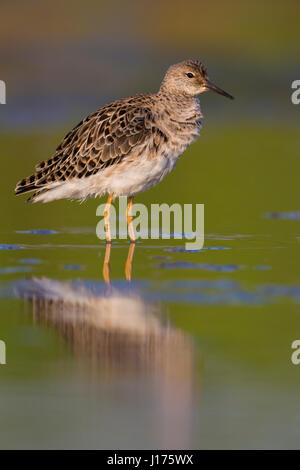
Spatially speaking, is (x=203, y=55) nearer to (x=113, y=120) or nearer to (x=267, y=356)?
(x=113, y=120)

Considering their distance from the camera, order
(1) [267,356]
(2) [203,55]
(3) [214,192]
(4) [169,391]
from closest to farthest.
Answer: (4) [169,391] → (1) [267,356] → (3) [214,192] → (2) [203,55]

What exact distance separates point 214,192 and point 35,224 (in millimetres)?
2879

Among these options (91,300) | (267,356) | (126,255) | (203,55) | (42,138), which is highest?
(203,55)

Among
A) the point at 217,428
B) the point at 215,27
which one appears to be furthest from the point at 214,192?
the point at 215,27

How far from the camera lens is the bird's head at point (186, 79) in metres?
11.1

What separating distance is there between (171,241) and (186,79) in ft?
6.06

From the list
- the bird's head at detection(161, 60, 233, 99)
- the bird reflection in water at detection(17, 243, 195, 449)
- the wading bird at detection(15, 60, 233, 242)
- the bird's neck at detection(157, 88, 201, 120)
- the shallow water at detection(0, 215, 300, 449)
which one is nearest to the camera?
the shallow water at detection(0, 215, 300, 449)

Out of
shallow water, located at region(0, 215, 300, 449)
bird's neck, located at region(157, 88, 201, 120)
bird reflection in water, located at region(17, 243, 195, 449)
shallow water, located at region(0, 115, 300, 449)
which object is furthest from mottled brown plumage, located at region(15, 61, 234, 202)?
bird reflection in water, located at region(17, 243, 195, 449)

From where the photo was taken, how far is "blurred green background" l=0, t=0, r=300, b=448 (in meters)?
5.66

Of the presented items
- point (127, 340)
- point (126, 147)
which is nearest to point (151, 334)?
point (127, 340)

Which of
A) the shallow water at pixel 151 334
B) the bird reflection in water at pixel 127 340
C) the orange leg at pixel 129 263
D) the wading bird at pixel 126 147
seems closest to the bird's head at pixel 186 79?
the wading bird at pixel 126 147

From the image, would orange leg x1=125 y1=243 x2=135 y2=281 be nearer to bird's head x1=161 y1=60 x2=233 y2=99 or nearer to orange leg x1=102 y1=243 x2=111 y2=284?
orange leg x1=102 y1=243 x2=111 y2=284

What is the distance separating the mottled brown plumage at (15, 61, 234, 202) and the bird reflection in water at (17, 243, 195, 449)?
1860 millimetres

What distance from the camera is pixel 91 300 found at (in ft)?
26.5
